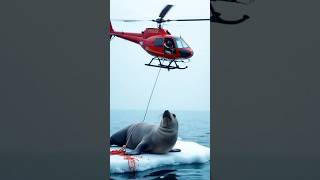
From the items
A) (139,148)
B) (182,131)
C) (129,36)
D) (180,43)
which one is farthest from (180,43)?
(139,148)

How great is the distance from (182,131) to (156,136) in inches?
9.5

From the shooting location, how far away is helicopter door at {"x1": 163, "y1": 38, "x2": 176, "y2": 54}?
516 cm

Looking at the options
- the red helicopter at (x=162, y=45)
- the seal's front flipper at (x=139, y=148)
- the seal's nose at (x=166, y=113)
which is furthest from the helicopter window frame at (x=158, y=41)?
the seal's front flipper at (x=139, y=148)

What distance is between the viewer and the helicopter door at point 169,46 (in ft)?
16.9

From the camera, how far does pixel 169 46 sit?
5.17m

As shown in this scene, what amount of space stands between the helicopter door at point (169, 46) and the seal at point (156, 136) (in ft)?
1.86

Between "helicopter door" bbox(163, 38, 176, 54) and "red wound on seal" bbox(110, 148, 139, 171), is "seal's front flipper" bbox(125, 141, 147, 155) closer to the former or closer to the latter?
"red wound on seal" bbox(110, 148, 139, 171)

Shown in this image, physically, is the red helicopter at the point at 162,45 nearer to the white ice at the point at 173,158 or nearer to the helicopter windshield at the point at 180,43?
the helicopter windshield at the point at 180,43

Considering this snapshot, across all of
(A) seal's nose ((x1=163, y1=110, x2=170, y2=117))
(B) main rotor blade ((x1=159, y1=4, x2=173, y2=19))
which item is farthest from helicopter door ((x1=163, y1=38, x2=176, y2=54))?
(A) seal's nose ((x1=163, y1=110, x2=170, y2=117))

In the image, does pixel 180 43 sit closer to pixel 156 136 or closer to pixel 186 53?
pixel 186 53

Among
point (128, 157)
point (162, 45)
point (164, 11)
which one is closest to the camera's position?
point (128, 157)
